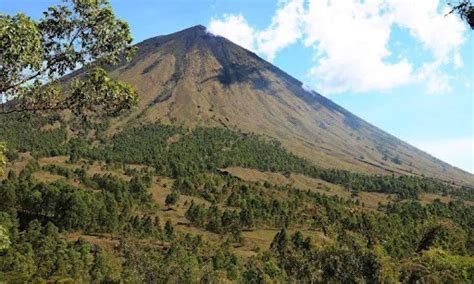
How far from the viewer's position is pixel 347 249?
48562mm

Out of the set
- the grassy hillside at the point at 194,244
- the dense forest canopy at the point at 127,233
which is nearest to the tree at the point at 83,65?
the dense forest canopy at the point at 127,233

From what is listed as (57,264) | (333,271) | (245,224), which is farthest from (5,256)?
(245,224)

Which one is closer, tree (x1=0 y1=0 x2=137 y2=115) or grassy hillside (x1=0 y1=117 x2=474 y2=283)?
tree (x1=0 y1=0 x2=137 y2=115)

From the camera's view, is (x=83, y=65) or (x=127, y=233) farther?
(x=127, y=233)

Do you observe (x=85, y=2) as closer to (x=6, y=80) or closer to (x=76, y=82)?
(x=76, y=82)

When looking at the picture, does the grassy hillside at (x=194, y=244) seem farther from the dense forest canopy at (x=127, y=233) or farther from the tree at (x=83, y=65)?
the tree at (x=83, y=65)

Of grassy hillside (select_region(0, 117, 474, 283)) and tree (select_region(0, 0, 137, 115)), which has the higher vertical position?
tree (select_region(0, 0, 137, 115))

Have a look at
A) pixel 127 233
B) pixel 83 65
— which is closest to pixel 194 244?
pixel 127 233

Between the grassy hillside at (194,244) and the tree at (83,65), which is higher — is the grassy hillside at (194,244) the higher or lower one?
the lower one

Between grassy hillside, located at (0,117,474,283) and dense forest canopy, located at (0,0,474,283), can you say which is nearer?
dense forest canopy, located at (0,0,474,283)

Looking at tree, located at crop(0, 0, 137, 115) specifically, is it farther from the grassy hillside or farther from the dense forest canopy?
the grassy hillside

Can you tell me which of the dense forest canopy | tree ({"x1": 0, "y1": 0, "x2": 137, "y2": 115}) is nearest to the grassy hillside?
the dense forest canopy

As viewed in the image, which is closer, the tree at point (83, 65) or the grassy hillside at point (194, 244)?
the tree at point (83, 65)

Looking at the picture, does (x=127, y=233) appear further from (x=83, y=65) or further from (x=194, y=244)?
(x=83, y=65)
